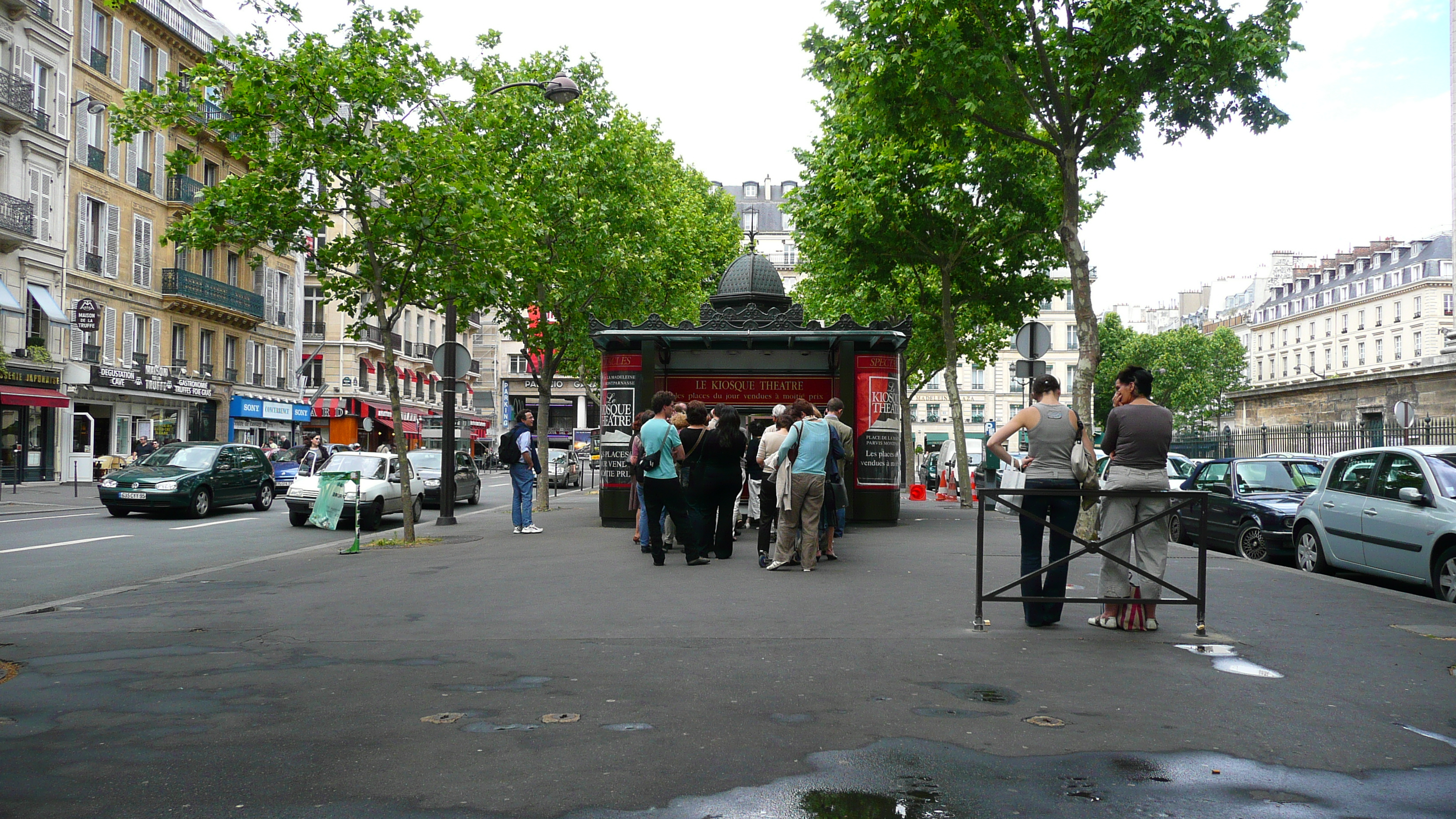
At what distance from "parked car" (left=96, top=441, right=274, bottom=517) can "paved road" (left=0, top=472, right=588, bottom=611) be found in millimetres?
333

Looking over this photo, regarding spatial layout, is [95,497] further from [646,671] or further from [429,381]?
[429,381]

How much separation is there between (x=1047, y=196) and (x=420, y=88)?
13336mm

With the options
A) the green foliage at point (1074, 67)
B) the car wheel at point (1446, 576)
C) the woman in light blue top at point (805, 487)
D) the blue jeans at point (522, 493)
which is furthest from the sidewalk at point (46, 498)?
the car wheel at point (1446, 576)

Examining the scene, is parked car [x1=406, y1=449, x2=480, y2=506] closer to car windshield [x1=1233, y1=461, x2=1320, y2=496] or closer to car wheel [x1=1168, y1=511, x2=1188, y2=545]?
car wheel [x1=1168, y1=511, x2=1188, y2=545]

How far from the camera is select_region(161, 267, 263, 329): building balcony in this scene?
126ft

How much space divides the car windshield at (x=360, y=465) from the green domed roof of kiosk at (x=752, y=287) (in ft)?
24.3

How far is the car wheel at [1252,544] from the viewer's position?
14141 mm

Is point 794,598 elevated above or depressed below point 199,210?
below

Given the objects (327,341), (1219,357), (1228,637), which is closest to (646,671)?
(1228,637)

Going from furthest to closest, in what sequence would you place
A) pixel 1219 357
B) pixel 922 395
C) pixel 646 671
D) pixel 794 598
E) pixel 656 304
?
pixel 1219 357
pixel 922 395
pixel 656 304
pixel 794 598
pixel 646 671

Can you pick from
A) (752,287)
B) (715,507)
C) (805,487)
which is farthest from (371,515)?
(805,487)

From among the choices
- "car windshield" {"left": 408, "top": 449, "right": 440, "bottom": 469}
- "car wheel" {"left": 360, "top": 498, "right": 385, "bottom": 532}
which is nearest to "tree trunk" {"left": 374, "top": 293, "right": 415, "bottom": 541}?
"car wheel" {"left": 360, "top": 498, "right": 385, "bottom": 532}

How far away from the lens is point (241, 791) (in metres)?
4.13

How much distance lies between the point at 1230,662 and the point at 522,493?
40.9 feet
